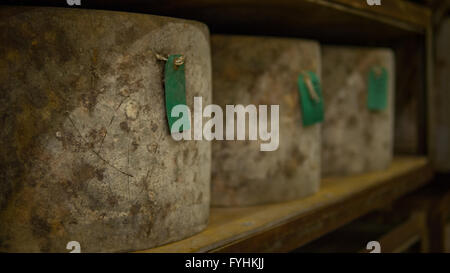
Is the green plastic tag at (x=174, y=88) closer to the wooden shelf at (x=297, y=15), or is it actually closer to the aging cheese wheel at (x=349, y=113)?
the wooden shelf at (x=297, y=15)

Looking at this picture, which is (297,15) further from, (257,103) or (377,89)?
(377,89)


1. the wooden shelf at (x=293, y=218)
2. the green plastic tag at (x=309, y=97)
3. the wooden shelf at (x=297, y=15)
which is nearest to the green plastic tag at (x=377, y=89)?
the wooden shelf at (x=297, y=15)

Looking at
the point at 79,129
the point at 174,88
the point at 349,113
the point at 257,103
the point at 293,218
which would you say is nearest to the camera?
the point at 79,129

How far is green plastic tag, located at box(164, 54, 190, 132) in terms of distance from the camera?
1265 mm

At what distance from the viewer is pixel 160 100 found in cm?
126

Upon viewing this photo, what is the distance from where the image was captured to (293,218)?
1.66 m

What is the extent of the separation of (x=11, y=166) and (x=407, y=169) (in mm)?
2155

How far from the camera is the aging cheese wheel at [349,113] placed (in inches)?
95.3

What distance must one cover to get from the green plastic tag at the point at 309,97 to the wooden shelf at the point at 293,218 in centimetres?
30

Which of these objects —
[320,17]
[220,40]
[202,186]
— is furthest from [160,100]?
[320,17]

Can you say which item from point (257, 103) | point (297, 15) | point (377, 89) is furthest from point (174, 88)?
point (377, 89)

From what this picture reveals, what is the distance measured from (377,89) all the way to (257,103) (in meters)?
0.99
